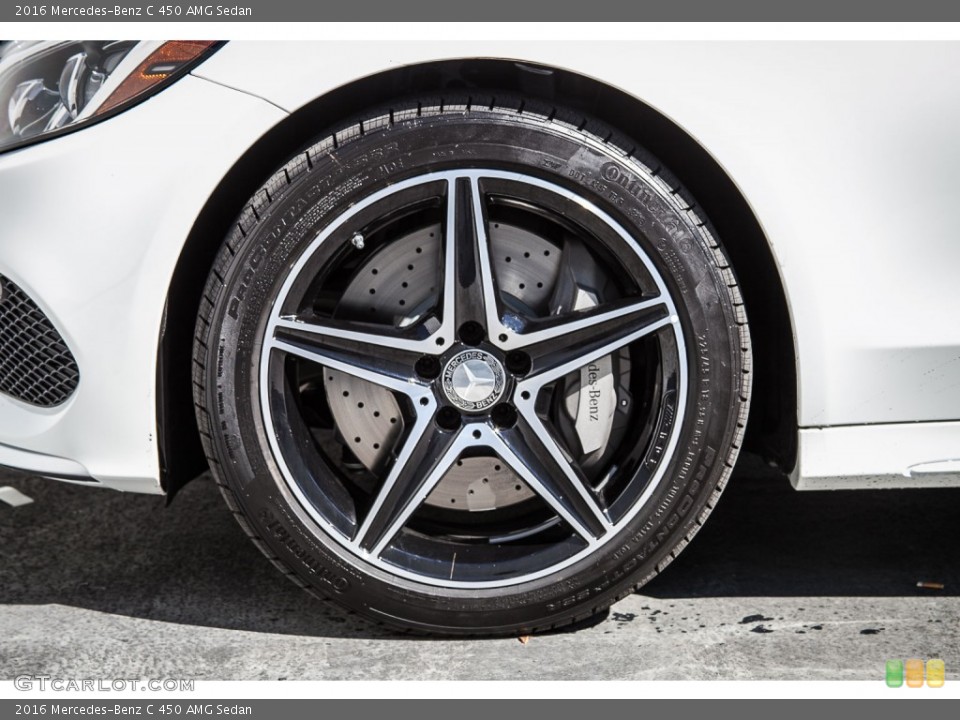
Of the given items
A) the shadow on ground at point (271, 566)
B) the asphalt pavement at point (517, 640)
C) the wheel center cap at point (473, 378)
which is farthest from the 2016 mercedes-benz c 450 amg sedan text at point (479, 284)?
the shadow on ground at point (271, 566)

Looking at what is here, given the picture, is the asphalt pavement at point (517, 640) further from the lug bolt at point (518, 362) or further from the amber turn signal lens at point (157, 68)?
the amber turn signal lens at point (157, 68)

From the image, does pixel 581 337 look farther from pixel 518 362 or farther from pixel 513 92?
pixel 513 92

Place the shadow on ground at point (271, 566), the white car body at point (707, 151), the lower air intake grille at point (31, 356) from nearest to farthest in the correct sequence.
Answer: the white car body at point (707, 151)
the lower air intake grille at point (31, 356)
the shadow on ground at point (271, 566)

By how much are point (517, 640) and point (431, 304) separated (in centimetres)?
73

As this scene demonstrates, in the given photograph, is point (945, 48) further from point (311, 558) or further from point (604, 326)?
point (311, 558)

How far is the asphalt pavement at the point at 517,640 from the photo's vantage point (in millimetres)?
2174

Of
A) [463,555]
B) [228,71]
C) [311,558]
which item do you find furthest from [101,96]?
[463,555]

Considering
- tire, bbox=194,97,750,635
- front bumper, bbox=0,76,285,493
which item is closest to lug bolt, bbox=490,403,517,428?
tire, bbox=194,97,750,635

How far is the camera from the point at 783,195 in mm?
2025

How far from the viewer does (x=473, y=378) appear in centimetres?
214

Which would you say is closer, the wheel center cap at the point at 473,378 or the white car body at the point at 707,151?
the white car body at the point at 707,151

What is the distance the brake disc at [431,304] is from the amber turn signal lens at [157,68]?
528 mm

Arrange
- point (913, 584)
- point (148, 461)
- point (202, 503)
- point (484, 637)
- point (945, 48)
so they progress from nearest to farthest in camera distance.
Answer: point (945, 48), point (148, 461), point (484, 637), point (913, 584), point (202, 503)

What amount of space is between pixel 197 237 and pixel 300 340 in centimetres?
29
